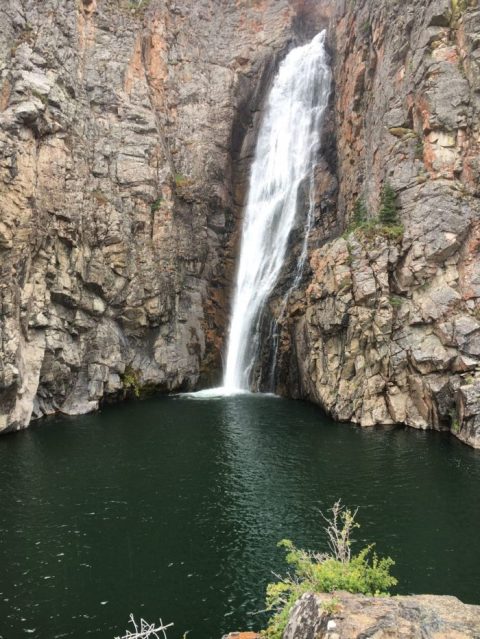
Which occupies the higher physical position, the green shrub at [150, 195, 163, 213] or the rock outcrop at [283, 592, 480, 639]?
the green shrub at [150, 195, 163, 213]

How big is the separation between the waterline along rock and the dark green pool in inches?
233

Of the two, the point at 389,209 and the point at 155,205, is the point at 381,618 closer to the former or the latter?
the point at 389,209

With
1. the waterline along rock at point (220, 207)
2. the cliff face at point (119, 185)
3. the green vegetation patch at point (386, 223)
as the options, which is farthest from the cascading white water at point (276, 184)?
the green vegetation patch at point (386, 223)

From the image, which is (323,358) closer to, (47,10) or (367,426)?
(367,426)

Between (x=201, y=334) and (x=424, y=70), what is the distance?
3111 cm

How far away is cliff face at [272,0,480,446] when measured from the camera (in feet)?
104

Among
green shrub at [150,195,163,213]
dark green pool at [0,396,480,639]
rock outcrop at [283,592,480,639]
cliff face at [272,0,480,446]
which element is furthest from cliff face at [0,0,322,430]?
rock outcrop at [283,592,480,639]

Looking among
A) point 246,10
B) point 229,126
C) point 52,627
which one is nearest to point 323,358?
point 52,627

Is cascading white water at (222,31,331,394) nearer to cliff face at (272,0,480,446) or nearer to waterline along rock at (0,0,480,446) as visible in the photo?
waterline along rock at (0,0,480,446)

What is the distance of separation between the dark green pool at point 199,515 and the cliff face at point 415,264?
340 centimetres

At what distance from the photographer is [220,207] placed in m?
55.8

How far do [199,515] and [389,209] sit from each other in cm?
2671

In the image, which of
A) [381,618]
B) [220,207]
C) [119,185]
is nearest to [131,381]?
[119,185]

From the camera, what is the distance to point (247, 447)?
97.2ft
